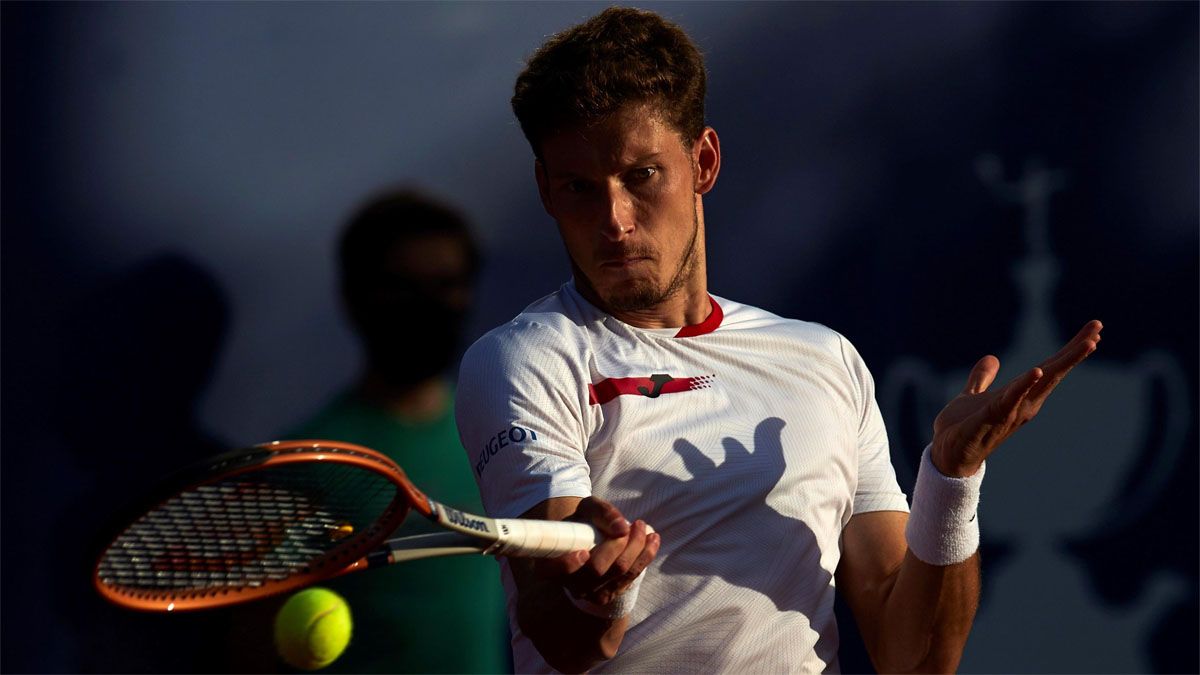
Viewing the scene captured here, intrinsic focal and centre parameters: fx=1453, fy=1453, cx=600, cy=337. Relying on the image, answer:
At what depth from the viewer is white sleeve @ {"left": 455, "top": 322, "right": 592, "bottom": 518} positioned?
2258mm

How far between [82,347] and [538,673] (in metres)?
1.83

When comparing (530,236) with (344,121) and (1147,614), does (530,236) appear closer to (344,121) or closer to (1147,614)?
(344,121)

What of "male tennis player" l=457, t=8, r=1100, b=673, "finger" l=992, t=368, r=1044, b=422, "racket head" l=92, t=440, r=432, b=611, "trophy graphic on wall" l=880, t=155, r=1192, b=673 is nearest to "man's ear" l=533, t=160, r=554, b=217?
"male tennis player" l=457, t=8, r=1100, b=673

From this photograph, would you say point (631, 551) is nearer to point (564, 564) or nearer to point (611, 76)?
point (564, 564)

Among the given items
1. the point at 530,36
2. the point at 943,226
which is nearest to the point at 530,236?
the point at 530,36

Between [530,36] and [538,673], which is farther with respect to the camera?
[530,36]

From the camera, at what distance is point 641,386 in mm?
2422

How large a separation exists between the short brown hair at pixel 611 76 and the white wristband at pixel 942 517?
29.6 inches

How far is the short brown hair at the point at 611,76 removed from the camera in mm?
2502

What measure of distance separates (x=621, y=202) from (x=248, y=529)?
2.84 ft

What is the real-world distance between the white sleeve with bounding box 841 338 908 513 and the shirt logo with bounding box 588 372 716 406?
1.18ft

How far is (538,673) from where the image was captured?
2.38 meters

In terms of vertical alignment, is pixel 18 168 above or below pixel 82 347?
above

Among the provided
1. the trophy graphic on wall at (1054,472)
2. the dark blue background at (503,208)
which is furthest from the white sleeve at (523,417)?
the trophy graphic on wall at (1054,472)
